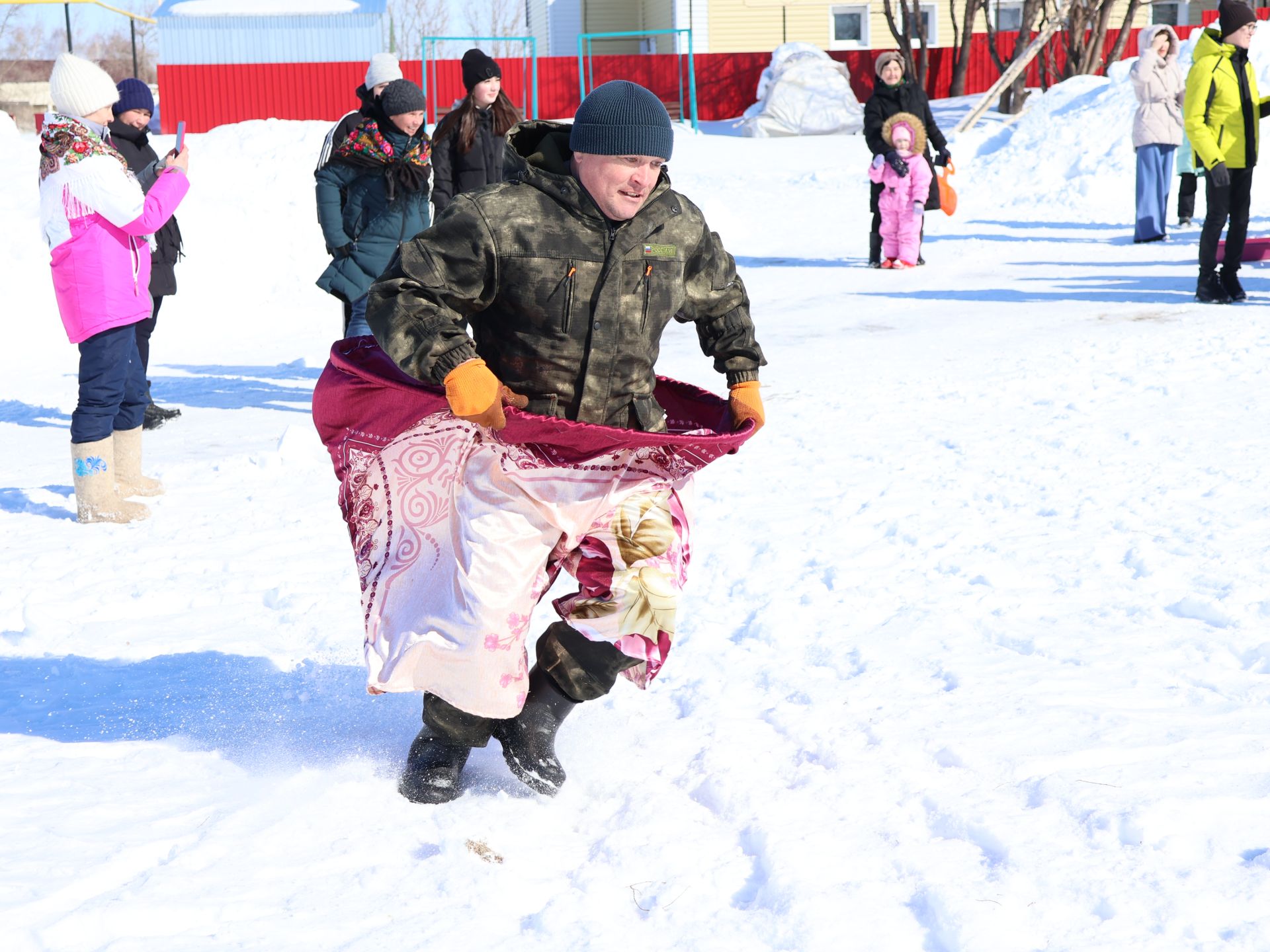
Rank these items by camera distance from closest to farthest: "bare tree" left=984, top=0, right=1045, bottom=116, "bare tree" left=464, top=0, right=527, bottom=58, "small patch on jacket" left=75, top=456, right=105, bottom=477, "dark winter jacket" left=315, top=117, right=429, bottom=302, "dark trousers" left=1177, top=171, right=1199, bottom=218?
"small patch on jacket" left=75, top=456, right=105, bottom=477
"dark winter jacket" left=315, top=117, right=429, bottom=302
"dark trousers" left=1177, top=171, right=1199, bottom=218
"bare tree" left=984, top=0, right=1045, bottom=116
"bare tree" left=464, top=0, right=527, bottom=58

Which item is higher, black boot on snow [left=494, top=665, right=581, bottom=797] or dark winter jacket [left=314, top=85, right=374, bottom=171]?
dark winter jacket [left=314, top=85, right=374, bottom=171]

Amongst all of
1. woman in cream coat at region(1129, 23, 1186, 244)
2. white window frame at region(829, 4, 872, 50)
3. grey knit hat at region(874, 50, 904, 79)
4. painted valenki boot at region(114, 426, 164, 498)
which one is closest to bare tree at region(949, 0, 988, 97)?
white window frame at region(829, 4, 872, 50)

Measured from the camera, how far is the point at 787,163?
853 inches

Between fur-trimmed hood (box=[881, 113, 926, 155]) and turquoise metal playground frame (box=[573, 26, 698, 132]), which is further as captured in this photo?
turquoise metal playground frame (box=[573, 26, 698, 132])

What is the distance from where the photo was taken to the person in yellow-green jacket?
27.5 feet

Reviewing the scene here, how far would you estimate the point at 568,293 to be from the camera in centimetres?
252

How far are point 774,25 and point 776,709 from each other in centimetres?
3007

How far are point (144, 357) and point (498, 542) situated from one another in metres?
4.61

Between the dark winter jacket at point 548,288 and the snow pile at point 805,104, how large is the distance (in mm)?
23605

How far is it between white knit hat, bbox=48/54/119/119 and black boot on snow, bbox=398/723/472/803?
3.20m

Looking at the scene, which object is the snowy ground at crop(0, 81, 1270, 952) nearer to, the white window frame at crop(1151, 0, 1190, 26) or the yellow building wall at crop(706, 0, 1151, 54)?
the yellow building wall at crop(706, 0, 1151, 54)

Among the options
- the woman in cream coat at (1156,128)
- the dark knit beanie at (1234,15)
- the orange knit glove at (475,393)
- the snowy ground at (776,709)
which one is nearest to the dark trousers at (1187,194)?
the woman in cream coat at (1156,128)

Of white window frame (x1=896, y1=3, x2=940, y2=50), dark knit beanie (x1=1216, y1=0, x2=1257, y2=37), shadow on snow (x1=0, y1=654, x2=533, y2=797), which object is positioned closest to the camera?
shadow on snow (x1=0, y1=654, x2=533, y2=797)

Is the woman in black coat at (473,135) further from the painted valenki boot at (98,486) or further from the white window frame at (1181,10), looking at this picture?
the white window frame at (1181,10)
